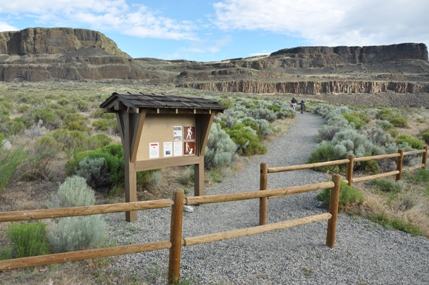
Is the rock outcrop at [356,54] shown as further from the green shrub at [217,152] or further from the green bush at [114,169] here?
the green bush at [114,169]

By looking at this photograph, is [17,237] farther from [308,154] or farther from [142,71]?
[142,71]

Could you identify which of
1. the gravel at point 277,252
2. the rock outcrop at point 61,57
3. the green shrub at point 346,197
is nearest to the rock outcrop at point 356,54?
the rock outcrop at point 61,57

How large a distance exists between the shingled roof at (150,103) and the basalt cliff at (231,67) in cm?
7114

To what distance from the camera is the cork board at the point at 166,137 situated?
18.0 feet

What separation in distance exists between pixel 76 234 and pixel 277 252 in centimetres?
270

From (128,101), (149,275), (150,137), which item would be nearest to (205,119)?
(150,137)

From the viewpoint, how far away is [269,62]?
131500 millimetres

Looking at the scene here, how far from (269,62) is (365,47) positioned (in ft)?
172

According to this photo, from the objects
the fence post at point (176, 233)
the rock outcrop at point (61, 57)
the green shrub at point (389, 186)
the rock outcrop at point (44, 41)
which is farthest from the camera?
the rock outcrop at point (44, 41)

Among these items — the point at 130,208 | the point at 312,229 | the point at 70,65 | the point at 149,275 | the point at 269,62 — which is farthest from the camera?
the point at 269,62

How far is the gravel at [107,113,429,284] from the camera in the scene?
12.5 feet

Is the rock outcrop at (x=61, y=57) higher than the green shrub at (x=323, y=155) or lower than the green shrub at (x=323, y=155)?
higher

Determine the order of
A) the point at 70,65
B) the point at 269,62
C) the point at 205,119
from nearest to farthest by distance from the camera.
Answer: the point at 205,119, the point at 70,65, the point at 269,62

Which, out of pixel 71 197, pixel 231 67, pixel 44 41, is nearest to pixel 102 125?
pixel 71 197
